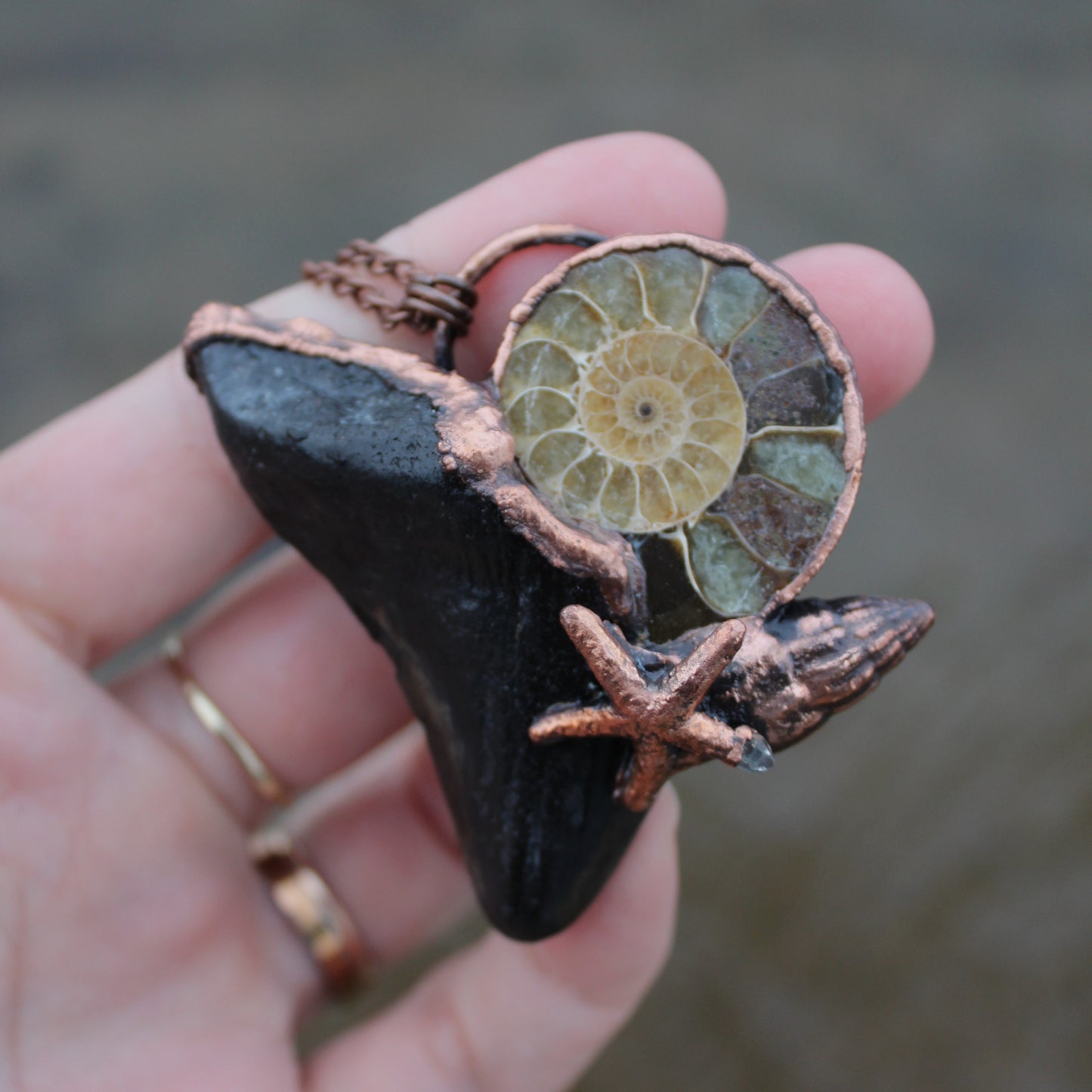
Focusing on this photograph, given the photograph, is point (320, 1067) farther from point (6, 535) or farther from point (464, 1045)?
point (6, 535)

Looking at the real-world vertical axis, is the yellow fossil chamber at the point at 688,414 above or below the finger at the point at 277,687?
above

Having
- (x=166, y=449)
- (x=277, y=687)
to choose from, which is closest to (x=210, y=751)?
(x=277, y=687)

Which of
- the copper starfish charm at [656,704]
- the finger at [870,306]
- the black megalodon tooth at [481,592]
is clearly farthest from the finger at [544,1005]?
the finger at [870,306]

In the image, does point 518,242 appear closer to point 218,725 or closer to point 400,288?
point 400,288

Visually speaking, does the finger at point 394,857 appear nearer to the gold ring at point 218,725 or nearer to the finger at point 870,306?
the gold ring at point 218,725

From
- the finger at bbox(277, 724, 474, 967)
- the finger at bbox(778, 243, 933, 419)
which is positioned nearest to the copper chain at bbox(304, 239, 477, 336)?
the finger at bbox(778, 243, 933, 419)

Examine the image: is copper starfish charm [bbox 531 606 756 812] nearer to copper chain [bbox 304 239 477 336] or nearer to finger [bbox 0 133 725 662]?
copper chain [bbox 304 239 477 336]
